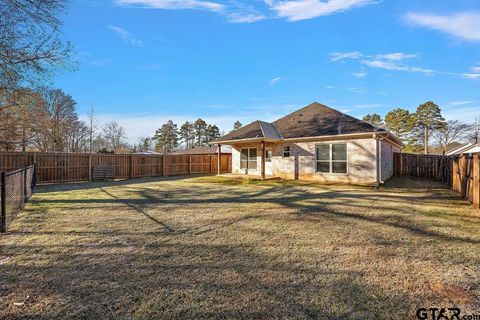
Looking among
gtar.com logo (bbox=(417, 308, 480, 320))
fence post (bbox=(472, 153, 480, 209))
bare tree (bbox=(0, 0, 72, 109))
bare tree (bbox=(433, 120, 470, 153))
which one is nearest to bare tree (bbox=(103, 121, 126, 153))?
bare tree (bbox=(0, 0, 72, 109))

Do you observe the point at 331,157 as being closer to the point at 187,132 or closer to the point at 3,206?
the point at 3,206

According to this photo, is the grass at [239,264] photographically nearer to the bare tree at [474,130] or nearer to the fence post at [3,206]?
the fence post at [3,206]

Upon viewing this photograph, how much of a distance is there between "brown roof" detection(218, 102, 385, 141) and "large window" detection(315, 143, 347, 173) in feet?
2.39

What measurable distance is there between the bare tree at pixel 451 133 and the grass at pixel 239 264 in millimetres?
39130

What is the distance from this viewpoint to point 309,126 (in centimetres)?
1512

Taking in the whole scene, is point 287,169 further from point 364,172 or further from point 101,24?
point 101,24

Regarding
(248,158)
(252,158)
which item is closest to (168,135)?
(248,158)

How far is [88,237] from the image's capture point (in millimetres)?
4430

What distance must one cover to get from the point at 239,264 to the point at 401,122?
3799 cm

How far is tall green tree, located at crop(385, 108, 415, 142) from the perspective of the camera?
3308 cm

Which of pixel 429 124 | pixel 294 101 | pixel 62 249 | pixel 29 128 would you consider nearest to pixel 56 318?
pixel 62 249

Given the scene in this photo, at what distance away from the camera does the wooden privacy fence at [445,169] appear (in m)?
7.92

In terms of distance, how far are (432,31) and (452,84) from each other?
10.6 m

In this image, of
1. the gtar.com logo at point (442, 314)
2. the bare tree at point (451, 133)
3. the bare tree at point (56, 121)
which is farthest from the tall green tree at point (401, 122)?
the bare tree at point (56, 121)
